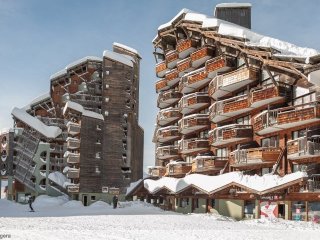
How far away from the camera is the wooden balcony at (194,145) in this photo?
52247 mm

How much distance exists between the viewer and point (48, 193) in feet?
259

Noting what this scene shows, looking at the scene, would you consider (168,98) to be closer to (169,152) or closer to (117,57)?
(169,152)

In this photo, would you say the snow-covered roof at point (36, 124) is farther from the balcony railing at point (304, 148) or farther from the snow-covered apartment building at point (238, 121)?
the balcony railing at point (304, 148)

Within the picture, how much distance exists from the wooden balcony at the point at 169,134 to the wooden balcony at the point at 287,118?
20.8m

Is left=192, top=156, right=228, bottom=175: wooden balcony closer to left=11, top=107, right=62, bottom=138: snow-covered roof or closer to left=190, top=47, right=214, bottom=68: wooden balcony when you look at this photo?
left=190, top=47, right=214, bottom=68: wooden balcony

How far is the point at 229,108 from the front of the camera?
4484 cm

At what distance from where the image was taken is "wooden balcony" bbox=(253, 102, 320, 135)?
3419 centimetres

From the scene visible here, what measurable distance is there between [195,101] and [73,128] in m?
28.4

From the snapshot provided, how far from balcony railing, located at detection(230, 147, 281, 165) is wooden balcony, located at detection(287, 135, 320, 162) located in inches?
86.1

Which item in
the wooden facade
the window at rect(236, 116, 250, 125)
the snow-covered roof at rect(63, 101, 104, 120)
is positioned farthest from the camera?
the snow-covered roof at rect(63, 101, 104, 120)

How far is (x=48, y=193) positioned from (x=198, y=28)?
39.6 metres

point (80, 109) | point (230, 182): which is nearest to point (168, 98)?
point (80, 109)

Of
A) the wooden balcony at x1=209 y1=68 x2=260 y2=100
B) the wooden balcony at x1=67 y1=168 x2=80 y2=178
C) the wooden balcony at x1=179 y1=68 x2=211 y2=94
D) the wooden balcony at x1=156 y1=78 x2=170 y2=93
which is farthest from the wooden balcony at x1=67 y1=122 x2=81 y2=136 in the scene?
the wooden balcony at x1=209 y1=68 x2=260 y2=100

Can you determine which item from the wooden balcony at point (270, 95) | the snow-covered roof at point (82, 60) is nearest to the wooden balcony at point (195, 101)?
the wooden balcony at point (270, 95)
